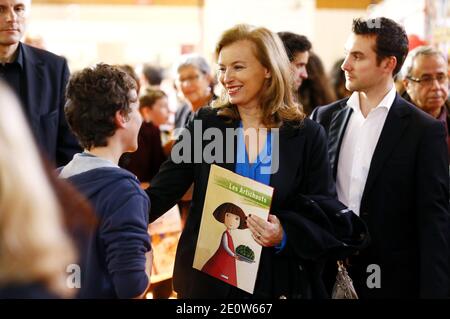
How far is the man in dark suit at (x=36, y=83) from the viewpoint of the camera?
2383 mm

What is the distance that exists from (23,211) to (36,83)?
61.5 inches

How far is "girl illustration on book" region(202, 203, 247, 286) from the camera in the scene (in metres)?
2.00

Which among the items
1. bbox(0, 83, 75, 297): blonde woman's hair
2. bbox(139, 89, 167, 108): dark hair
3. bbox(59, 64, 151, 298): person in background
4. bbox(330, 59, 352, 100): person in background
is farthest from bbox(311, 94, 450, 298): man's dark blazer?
bbox(139, 89, 167, 108): dark hair

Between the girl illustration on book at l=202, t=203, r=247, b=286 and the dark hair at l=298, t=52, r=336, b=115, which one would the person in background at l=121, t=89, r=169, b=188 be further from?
the girl illustration on book at l=202, t=203, r=247, b=286

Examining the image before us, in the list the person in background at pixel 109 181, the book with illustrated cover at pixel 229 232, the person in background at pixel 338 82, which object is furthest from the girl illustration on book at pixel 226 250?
the person in background at pixel 338 82

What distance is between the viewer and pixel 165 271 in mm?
3012

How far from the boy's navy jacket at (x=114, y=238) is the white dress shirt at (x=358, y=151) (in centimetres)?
96

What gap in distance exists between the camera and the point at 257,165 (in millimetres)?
2029

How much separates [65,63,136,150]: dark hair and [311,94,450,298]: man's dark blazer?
3.27 ft

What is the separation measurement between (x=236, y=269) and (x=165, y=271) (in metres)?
1.06

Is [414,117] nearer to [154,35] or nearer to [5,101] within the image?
[5,101]

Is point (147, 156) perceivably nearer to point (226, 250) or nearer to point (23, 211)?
point (226, 250)

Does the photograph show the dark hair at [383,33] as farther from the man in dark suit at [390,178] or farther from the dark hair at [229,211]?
the dark hair at [229,211]
